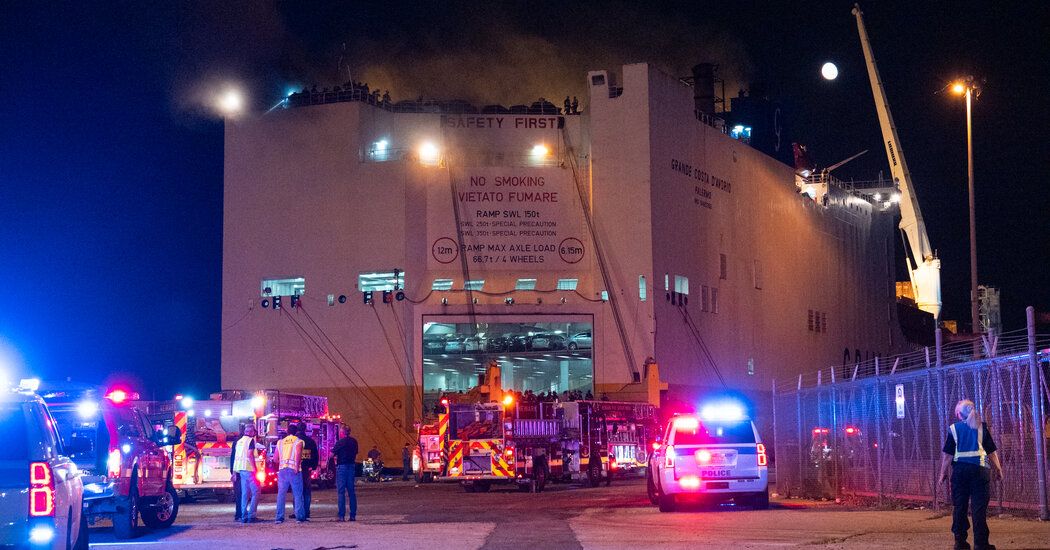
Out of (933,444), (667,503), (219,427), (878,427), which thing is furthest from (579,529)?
(219,427)

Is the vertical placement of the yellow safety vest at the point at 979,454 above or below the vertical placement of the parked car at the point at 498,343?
below

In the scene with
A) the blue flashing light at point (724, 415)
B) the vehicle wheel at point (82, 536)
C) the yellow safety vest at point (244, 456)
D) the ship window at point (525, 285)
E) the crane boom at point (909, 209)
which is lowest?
the vehicle wheel at point (82, 536)

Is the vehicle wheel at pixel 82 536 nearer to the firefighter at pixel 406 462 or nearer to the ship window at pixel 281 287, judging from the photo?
the firefighter at pixel 406 462

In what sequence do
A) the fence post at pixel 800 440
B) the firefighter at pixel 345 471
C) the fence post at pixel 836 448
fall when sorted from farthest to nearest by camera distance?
the fence post at pixel 800 440, the fence post at pixel 836 448, the firefighter at pixel 345 471

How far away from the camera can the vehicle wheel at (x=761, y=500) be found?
67.1 feet

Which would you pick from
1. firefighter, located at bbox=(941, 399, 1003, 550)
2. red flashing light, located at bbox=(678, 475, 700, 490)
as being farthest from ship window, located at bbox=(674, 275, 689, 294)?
firefighter, located at bbox=(941, 399, 1003, 550)

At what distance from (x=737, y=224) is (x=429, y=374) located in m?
17.4

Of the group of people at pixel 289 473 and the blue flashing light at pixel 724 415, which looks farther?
the blue flashing light at pixel 724 415

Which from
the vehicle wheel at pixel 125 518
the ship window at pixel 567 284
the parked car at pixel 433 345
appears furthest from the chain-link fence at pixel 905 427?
the parked car at pixel 433 345

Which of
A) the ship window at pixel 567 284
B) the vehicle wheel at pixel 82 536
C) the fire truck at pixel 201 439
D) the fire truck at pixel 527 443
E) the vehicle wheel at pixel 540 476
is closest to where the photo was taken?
the vehicle wheel at pixel 82 536

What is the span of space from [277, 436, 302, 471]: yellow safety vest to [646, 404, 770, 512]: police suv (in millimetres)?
6247

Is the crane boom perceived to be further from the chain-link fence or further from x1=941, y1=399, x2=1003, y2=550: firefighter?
x1=941, y1=399, x2=1003, y2=550: firefighter

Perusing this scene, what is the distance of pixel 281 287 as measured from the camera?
52625 millimetres

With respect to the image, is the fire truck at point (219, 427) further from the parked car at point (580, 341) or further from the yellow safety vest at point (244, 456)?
the parked car at point (580, 341)
